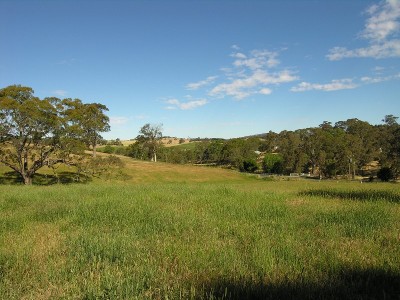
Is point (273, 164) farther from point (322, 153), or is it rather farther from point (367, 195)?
point (367, 195)

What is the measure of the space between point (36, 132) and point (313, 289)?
40.0 meters

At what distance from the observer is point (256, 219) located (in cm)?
971

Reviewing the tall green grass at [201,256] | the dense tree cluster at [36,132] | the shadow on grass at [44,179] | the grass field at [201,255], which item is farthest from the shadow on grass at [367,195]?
the shadow on grass at [44,179]

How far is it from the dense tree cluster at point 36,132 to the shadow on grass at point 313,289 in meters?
37.4

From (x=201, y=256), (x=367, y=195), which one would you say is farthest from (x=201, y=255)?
(x=367, y=195)

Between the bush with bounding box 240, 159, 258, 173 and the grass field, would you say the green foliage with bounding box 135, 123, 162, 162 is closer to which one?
the bush with bounding box 240, 159, 258, 173

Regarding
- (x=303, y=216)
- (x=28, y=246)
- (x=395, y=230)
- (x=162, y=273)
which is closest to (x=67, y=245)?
(x=28, y=246)

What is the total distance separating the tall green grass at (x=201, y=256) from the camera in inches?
182

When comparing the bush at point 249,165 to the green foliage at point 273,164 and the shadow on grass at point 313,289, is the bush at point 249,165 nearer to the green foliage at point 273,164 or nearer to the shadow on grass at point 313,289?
the green foliage at point 273,164

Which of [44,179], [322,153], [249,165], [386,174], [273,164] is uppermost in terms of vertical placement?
[322,153]

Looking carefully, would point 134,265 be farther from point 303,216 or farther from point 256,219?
point 303,216

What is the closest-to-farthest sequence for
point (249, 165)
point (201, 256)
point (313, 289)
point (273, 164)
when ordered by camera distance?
point (313, 289)
point (201, 256)
point (273, 164)
point (249, 165)

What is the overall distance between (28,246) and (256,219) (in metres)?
5.99

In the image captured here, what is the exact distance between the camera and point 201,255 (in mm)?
6004
